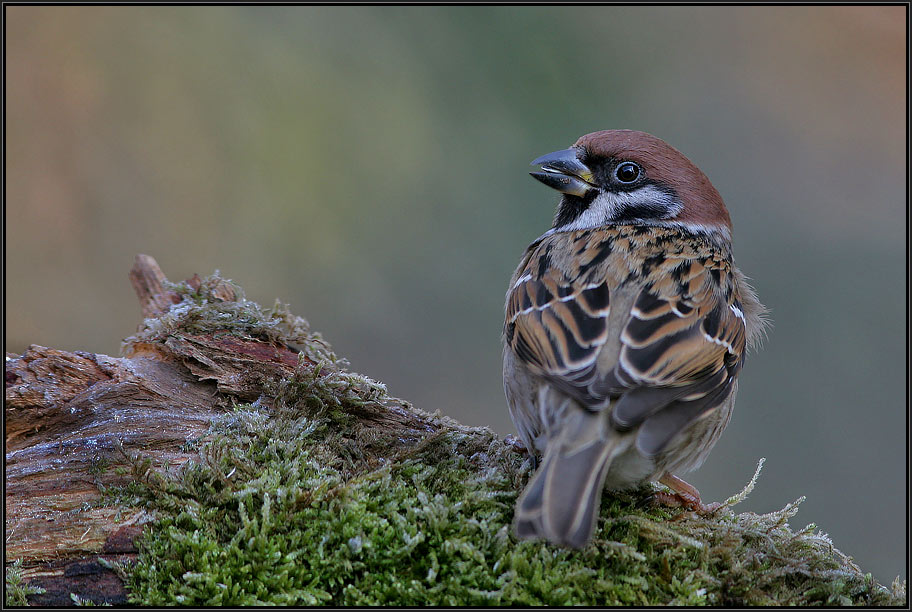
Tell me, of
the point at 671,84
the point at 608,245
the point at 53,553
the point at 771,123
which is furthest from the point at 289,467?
the point at 771,123

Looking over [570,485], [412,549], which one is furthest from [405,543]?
[570,485]

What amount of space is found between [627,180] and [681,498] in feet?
7.48

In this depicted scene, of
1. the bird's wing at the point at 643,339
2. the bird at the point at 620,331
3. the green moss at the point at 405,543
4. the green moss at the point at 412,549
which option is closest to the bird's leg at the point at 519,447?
the bird at the point at 620,331

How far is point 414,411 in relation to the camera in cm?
420

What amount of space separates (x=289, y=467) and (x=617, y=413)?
1.49 meters

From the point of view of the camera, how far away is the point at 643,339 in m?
3.74

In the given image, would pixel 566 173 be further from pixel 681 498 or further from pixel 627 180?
pixel 681 498

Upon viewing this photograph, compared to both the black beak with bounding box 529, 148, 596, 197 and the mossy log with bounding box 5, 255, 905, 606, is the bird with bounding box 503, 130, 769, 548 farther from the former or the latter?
the mossy log with bounding box 5, 255, 905, 606

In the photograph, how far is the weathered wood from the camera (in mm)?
2996

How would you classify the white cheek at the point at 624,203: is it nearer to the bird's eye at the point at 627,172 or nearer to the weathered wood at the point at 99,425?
the bird's eye at the point at 627,172

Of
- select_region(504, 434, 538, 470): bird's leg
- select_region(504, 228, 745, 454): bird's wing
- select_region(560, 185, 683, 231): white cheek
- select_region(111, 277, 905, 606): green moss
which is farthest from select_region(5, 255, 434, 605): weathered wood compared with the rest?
select_region(560, 185, 683, 231): white cheek

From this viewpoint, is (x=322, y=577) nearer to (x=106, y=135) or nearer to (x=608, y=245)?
(x=608, y=245)

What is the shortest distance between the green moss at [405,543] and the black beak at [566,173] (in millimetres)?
2248

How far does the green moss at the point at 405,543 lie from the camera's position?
2869mm
